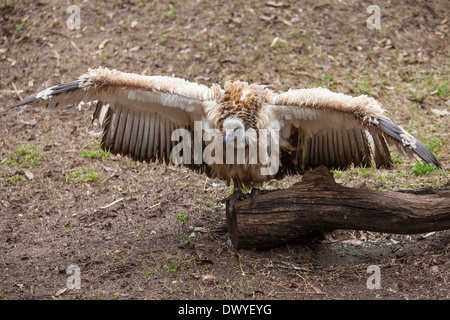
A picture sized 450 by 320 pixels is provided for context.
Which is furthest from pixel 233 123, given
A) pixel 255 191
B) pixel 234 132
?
pixel 255 191

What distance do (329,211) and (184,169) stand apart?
8.05ft

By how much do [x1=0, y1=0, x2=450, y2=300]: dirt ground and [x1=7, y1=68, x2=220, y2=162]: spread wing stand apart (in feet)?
3.02

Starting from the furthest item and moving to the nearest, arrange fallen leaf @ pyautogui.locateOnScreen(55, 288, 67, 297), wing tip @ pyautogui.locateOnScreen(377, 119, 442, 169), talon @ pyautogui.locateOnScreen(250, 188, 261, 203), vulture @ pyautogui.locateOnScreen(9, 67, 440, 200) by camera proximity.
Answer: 1. talon @ pyautogui.locateOnScreen(250, 188, 261, 203)
2. vulture @ pyautogui.locateOnScreen(9, 67, 440, 200)
3. fallen leaf @ pyautogui.locateOnScreen(55, 288, 67, 297)
4. wing tip @ pyautogui.locateOnScreen(377, 119, 442, 169)

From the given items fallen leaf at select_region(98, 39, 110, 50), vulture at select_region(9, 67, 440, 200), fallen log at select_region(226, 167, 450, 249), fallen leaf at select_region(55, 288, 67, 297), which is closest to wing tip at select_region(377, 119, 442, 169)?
vulture at select_region(9, 67, 440, 200)

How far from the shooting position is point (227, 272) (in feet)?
14.7

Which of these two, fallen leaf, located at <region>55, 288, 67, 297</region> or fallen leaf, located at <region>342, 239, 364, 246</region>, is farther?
fallen leaf, located at <region>342, 239, 364, 246</region>

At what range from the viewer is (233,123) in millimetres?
4508

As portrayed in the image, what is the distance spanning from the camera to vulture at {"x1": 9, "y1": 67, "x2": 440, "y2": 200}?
445 cm

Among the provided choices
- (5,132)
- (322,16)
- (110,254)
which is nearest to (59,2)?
(5,132)

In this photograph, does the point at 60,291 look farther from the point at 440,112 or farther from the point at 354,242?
Result: the point at 440,112

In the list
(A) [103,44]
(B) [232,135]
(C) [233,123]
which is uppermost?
(A) [103,44]

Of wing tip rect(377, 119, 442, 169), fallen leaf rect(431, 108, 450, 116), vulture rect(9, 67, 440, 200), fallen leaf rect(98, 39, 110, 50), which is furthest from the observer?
fallen leaf rect(98, 39, 110, 50)

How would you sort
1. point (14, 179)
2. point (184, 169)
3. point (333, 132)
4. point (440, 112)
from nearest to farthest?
1. point (333, 132)
2. point (14, 179)
3. point (184, 169)
4. point (440, 112)

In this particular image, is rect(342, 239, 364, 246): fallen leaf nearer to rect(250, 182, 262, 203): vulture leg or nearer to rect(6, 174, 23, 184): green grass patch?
rect(250, 182, 262, 203): vulture leg
